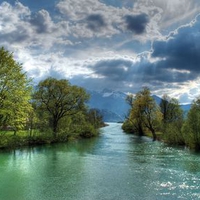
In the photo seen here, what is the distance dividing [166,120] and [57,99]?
143 feet

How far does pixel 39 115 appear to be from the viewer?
221 ft

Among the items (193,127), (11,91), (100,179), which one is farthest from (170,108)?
(100,179)

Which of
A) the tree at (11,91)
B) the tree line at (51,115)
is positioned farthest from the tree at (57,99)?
the tree at (11,91)

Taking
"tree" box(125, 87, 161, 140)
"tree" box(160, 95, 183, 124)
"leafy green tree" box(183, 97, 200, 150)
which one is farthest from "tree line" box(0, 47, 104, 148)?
"tree" box(160, 95, 183, 124)

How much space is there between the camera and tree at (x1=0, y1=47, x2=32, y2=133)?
39125 millimetres

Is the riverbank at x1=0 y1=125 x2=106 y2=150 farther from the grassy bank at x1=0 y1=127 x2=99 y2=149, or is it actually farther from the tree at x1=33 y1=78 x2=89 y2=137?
the tree at x1=33 y1=78 x2=89 y2=137

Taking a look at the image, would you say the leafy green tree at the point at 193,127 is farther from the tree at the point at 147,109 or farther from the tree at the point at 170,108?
the tree at the point at 170,108

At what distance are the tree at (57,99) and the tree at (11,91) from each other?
2461 cm

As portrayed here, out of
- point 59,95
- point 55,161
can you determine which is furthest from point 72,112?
point 55,161

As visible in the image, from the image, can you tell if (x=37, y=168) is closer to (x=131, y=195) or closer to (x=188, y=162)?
(x=131, y=195)

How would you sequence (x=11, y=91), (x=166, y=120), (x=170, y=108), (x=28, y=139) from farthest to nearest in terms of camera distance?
(x=170, y=108)
(x=166, y=120)
(x=28, y=139)
(x=11, y=91)

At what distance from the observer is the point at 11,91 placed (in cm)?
4000

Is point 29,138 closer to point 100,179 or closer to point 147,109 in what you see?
point 100,179

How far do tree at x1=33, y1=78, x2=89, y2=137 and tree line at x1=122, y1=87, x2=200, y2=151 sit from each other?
20080mm
